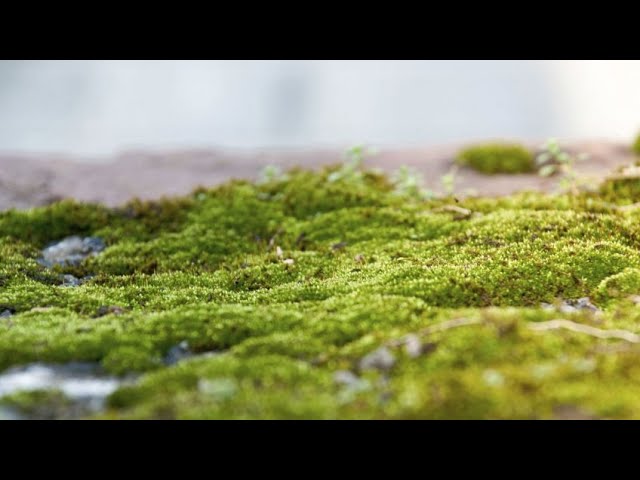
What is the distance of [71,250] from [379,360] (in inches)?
223

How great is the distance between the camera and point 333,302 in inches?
247

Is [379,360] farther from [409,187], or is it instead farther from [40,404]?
[409,187]

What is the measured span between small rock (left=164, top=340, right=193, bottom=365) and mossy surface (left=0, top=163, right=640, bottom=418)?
0.07m

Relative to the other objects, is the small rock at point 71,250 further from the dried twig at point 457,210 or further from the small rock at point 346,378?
the small rock at point 346,378

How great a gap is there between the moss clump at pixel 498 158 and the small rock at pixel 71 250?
25.8 feet

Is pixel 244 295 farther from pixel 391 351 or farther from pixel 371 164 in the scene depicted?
pixel 371 164

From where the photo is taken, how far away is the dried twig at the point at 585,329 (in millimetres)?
5166

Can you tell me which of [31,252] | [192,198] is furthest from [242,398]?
[192,198]

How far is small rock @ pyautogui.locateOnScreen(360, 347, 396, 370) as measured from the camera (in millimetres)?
4957

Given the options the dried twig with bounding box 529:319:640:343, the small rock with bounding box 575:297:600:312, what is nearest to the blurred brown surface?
the small rock with bounding box 575:297:600:312

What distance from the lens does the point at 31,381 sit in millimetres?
5113

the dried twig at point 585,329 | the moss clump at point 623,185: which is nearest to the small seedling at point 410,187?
the moss clump at point 623,185

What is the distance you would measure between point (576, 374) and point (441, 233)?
13.7 ft

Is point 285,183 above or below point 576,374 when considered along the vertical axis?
above
